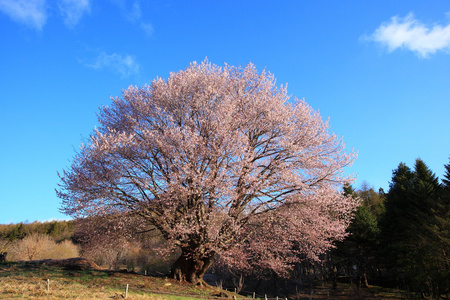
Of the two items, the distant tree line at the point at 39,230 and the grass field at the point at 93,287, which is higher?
the distant tree line at the point at 39,230

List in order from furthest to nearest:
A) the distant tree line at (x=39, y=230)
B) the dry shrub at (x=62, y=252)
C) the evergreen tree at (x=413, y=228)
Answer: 1. the distant tree line at (x=39, y=230)
2. the dry shrub at (x=62, y=252)
3. the evergreen tree at (x=413, y=228)

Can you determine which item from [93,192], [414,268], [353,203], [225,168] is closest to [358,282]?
[414,268]

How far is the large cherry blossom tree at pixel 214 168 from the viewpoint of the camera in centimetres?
1412

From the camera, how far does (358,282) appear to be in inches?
1660

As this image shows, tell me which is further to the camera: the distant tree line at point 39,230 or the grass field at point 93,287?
the distant tree line at point 39,230

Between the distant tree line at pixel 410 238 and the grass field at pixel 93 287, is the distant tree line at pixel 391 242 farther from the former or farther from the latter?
the grass field at pixel 93 287

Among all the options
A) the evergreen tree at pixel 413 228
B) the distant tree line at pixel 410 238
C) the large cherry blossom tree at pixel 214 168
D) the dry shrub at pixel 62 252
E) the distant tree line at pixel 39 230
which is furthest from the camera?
the distant tree line at pixel 39 230

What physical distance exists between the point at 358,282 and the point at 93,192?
140 feet

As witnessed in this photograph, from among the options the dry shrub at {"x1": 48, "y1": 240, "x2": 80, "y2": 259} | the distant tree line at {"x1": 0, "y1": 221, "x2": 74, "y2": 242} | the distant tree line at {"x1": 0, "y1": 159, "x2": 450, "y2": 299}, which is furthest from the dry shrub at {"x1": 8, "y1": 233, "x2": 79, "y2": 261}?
the distant tree line at {"x1": 0, "y1": 221, "x2": 74, "y2": 242}

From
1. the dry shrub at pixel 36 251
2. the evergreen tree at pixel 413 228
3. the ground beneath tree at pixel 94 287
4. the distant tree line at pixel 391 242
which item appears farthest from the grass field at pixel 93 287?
the dry shrub at pixel 36 251

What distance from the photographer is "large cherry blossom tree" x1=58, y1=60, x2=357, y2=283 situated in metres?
14.1

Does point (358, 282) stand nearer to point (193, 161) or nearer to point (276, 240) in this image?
point (276, 240)

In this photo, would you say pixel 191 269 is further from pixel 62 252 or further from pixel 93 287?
pixel 62 252

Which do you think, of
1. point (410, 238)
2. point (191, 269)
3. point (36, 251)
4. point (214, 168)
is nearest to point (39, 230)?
point (36, 251)
